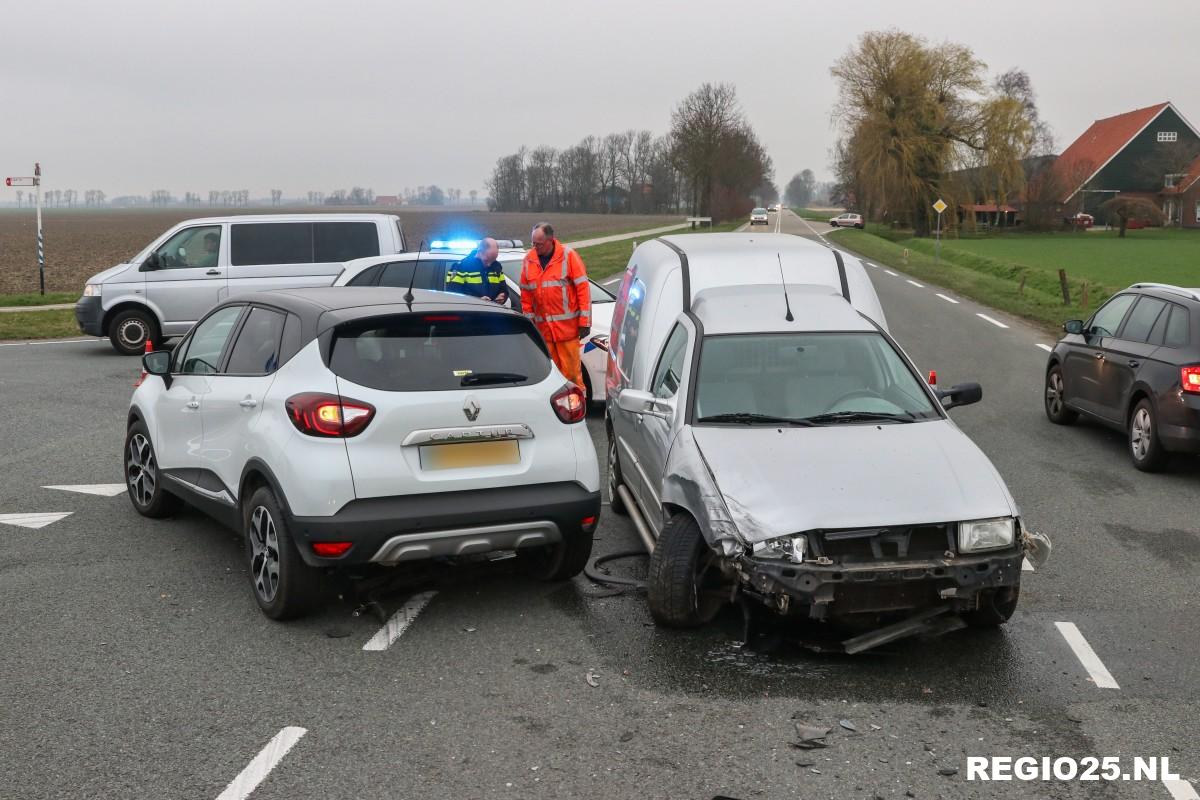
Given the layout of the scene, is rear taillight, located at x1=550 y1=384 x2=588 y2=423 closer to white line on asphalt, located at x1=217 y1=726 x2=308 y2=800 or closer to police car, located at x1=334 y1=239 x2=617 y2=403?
white line on asphalt, located at x1=217 y1=726 x2=308 y2=800

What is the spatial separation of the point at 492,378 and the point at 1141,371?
6445 millimetres

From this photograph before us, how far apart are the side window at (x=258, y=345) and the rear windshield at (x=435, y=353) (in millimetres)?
549

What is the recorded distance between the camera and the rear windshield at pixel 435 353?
5.40m

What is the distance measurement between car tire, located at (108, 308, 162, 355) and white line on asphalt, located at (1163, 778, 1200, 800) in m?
16.0

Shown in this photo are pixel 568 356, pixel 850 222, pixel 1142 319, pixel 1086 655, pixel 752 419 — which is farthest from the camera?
pixel 850 222

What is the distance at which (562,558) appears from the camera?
6.02 meters

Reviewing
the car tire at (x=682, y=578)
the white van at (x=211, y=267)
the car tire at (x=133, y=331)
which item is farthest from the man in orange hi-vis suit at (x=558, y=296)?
the car tire at (x=133, y=331)

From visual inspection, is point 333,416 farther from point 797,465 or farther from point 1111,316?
point 1111,316

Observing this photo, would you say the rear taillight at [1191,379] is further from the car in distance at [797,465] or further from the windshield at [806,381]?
the windshield at [806,381]

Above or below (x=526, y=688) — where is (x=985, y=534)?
above

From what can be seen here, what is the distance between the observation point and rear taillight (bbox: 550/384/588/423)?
5719 millimetres

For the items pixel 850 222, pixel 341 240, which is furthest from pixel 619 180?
pixel 341 240

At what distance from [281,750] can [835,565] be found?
2348 millimetres

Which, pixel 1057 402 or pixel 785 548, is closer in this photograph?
pixel 785 548
